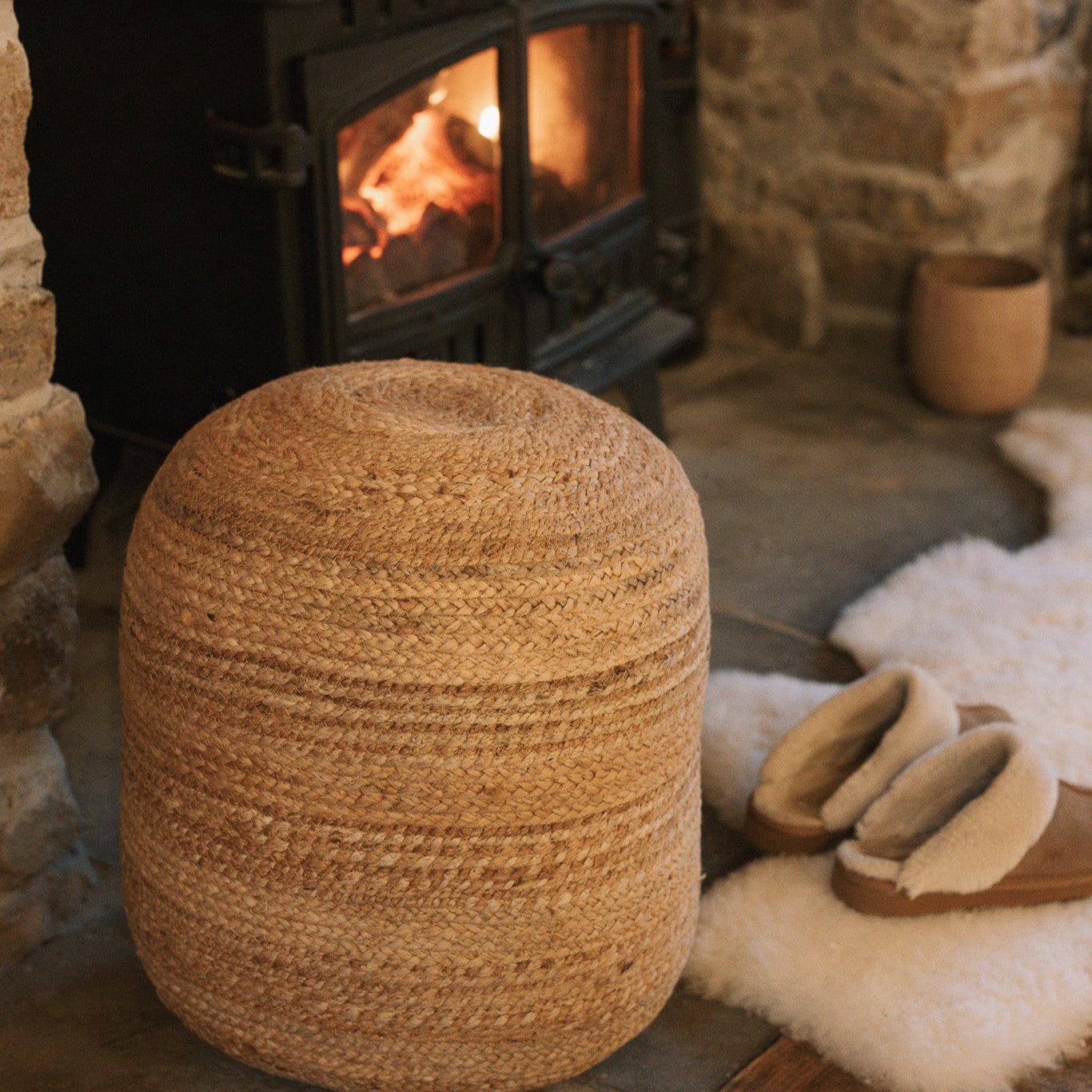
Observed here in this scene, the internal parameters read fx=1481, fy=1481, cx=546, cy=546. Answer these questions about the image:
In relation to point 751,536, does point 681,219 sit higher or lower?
higher

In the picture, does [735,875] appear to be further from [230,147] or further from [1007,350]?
[1007,350]

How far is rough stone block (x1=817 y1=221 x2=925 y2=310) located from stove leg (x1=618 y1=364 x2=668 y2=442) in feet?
2.58

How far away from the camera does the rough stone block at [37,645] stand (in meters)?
1.30

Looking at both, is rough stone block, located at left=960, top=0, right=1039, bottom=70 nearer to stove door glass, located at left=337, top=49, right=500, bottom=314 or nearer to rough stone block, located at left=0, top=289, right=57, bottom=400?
stove door glass, located at left=337, top=49, right=500, bottom=314

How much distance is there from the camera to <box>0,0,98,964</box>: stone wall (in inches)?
47.9

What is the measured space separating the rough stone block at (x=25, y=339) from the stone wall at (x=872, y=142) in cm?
182

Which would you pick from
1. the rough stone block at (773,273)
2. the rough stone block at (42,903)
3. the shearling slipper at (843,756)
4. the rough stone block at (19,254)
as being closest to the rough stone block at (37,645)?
the rough stone block at (42,903)

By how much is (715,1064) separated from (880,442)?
4.78 ft

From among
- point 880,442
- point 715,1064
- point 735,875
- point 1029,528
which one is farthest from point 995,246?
point 715,1064

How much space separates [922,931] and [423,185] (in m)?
0.99

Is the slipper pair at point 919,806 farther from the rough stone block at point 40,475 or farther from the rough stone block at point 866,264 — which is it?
the rough stone block at point 866,264

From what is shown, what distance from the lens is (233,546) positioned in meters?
1.04

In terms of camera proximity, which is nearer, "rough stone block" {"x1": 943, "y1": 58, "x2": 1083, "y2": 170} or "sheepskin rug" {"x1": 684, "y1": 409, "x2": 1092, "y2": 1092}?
"sheepskin rug" {"x1": 684, "y1": 409, "x2": 1092, "y2": 1092}

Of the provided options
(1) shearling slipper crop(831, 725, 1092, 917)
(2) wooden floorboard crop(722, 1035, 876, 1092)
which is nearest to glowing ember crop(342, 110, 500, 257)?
(1) shearling slipper crop(831, 725, 1092, 917)
